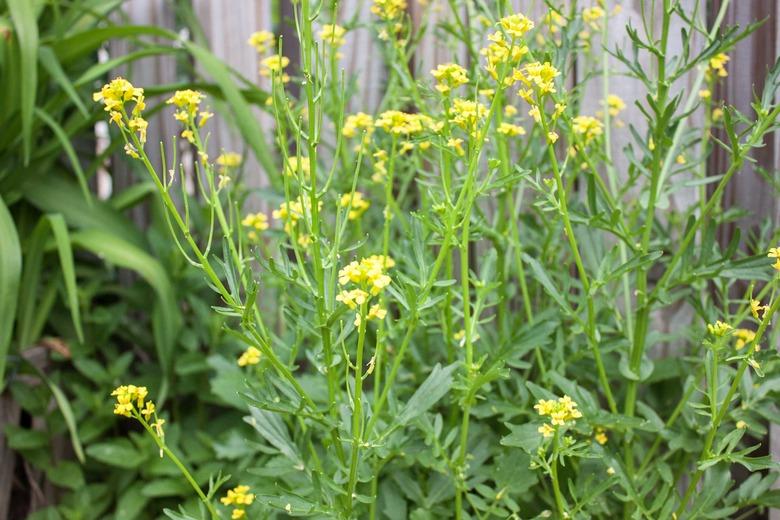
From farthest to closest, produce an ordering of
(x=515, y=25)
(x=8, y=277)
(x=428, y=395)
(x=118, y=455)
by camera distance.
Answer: (x=118, y=455) < (x=8, y=277) < (x=428, y=395) < (x=515, y=25)

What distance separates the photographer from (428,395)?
1231 millimetres

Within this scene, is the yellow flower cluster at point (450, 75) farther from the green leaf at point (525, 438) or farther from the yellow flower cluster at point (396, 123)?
the green leaf at point (525, 438)

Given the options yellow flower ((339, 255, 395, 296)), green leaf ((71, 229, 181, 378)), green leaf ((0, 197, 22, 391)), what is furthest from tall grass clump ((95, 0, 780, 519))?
green leaf ((0, 197, 22, 391))

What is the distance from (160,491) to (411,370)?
2.07 feet

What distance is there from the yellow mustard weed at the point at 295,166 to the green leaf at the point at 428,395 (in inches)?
13.8

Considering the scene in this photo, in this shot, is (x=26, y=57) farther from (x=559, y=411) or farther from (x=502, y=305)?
(x=559, y=411)

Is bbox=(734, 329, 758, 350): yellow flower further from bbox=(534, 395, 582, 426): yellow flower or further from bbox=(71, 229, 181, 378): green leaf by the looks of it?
bbox=(71, 229, 181, 378): green leaf

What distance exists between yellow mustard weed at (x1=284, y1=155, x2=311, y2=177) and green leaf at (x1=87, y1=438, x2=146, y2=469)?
0.81 m

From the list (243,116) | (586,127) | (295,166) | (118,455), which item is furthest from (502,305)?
(118,455)

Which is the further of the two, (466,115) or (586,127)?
(586,127)

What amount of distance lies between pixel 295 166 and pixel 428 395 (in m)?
0.53

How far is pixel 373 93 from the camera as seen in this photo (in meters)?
2.19

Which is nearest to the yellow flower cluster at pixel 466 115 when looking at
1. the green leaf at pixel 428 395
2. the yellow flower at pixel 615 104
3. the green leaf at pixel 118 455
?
the green leaf at pixel 428 395

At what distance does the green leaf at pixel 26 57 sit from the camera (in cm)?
191
